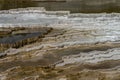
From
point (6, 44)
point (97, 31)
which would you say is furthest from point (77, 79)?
point (97, 31)

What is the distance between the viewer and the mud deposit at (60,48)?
1008 centimetres

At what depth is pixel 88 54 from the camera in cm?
1196

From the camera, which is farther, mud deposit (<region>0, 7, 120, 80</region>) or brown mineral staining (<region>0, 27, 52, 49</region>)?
brown mineral staining (<region>0, 27, 52, 49</region>)

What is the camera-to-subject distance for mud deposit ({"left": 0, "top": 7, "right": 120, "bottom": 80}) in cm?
1008

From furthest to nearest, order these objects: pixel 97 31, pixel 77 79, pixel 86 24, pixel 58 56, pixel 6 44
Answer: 1. pixel 86 24
2. pixel 97 31
3. pixel 6 44
4. pixel 58 56
5. pixel 77 79

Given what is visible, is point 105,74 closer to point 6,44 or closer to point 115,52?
point 115,52

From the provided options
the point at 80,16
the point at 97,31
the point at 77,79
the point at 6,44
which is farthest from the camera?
the point at 80,16

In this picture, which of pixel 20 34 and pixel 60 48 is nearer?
pixel 60 48

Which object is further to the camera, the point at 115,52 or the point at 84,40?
the point at 84,40

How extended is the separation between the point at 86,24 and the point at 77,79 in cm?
787

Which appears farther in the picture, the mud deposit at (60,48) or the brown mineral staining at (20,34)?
the brown mineral staining at (20,34)

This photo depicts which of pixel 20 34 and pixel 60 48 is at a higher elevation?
pixel 20 34

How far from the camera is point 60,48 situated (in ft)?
41.6

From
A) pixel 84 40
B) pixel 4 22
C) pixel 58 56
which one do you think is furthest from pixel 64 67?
pixel 4 22
